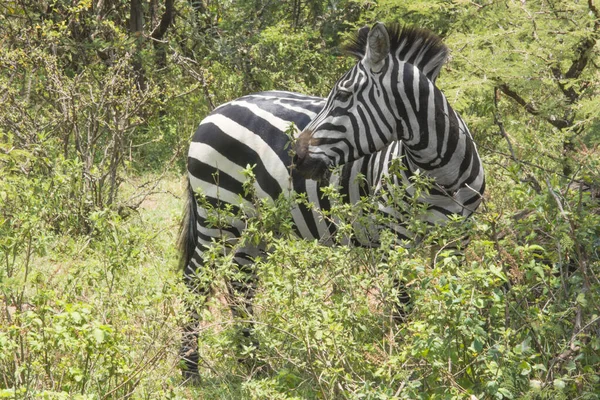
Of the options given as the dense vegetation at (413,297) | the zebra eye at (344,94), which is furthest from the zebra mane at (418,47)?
the dense vegetation at (413,297)

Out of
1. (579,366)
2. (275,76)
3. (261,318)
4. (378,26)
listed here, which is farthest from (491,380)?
(275,76)

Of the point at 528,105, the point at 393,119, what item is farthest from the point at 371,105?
the point at 528,105

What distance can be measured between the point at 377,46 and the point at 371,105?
0.32 m

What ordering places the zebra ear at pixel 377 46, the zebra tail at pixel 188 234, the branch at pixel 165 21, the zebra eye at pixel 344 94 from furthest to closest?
the branch at pixel 165 21 < the zebra tail at pixel 188 234 < the zebra eye at pixel 344 94 < the zebra ear at pixel 377 46

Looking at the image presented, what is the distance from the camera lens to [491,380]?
10.2 feet

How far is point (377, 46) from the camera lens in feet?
14.5

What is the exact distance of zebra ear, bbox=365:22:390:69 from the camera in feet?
14.4

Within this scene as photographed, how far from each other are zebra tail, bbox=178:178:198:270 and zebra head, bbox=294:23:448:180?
130 centimetres

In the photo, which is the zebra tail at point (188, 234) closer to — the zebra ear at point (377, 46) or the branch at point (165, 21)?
the zebra ear at point (377, 46)

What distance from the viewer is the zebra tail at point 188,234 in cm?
555

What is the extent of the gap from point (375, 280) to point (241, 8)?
333 inches

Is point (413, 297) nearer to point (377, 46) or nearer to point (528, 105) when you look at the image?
point (377, 46)

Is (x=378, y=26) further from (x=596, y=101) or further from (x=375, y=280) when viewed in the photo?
(x=596, y=101)

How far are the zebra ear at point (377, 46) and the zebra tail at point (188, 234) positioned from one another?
1.68 m
